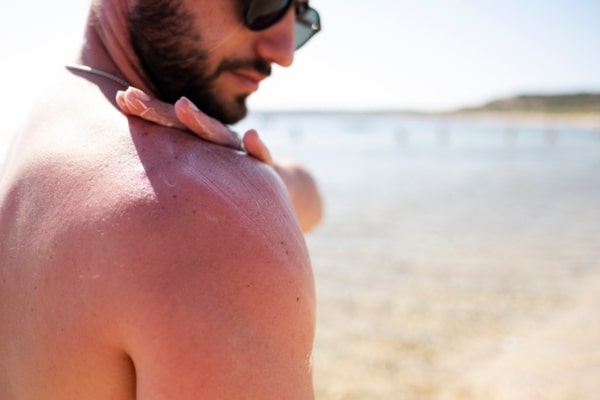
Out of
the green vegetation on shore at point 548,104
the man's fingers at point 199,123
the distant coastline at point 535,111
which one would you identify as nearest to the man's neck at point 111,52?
the man's fingers at point 199,123

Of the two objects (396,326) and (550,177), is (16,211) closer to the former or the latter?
(396,326)

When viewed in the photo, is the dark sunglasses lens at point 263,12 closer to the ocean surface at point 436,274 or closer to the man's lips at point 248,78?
the man's lips at point 248,78

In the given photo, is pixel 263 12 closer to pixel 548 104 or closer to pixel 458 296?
pixel 458 296

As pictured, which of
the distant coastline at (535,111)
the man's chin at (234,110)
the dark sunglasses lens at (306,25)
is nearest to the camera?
the man's chin at (234,110)

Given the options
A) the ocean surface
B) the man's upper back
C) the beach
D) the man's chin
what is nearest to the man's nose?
the man's chin

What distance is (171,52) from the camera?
4.71ft

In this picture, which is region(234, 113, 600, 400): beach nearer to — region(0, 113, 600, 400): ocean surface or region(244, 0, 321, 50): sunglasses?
region(0, 113, 600, 400): ocean surface

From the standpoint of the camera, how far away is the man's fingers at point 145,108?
108 centimetres

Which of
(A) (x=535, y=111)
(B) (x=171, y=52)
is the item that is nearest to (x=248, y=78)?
(B) (x=171, y=52)

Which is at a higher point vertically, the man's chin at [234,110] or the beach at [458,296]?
the man's chin at [234,110]

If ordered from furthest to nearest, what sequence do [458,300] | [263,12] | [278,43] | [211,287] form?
1. [458,300]
2. [278,43]
3. [263,12]
4. [211,287]

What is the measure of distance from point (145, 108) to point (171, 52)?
0.42 m

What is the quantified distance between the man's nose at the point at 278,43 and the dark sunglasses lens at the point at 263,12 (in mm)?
24

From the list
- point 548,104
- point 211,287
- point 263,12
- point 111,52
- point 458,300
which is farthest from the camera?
point 548,104
